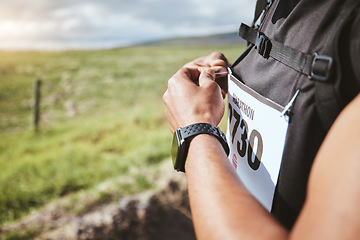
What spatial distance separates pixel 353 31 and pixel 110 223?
10.5 feet

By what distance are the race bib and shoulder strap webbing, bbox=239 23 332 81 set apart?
0.44ft

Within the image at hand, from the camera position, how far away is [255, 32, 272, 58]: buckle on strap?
3.31 ft

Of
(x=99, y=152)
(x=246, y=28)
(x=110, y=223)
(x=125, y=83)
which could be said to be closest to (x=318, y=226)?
(x=246, y=28)

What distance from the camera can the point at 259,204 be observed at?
75cm

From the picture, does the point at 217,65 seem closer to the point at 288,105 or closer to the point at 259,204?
the point at 288,105

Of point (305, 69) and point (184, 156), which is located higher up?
point (305, 69)

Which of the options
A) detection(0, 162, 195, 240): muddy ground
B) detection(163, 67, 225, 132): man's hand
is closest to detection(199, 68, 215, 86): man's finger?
detection(163, 67, 225, 132): man's hand

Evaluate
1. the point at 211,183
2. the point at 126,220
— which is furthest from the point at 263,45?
the point at 126,220

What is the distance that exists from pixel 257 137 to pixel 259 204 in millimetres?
370

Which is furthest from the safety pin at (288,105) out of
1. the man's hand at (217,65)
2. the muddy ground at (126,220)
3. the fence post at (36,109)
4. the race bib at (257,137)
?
the fence post at (36,109)

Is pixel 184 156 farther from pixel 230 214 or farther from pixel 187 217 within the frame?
pixel 187 217

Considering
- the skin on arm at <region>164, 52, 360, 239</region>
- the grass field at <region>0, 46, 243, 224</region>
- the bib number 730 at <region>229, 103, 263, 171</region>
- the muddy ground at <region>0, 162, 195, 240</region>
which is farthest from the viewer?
the grass field at <region>0, 46, 243, 224</region>

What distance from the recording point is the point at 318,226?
59cm

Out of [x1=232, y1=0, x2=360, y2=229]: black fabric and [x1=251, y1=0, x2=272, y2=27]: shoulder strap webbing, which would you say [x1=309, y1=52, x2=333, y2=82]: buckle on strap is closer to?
[x1=232, y1=0, x2=360, y2=229]: black fabric
